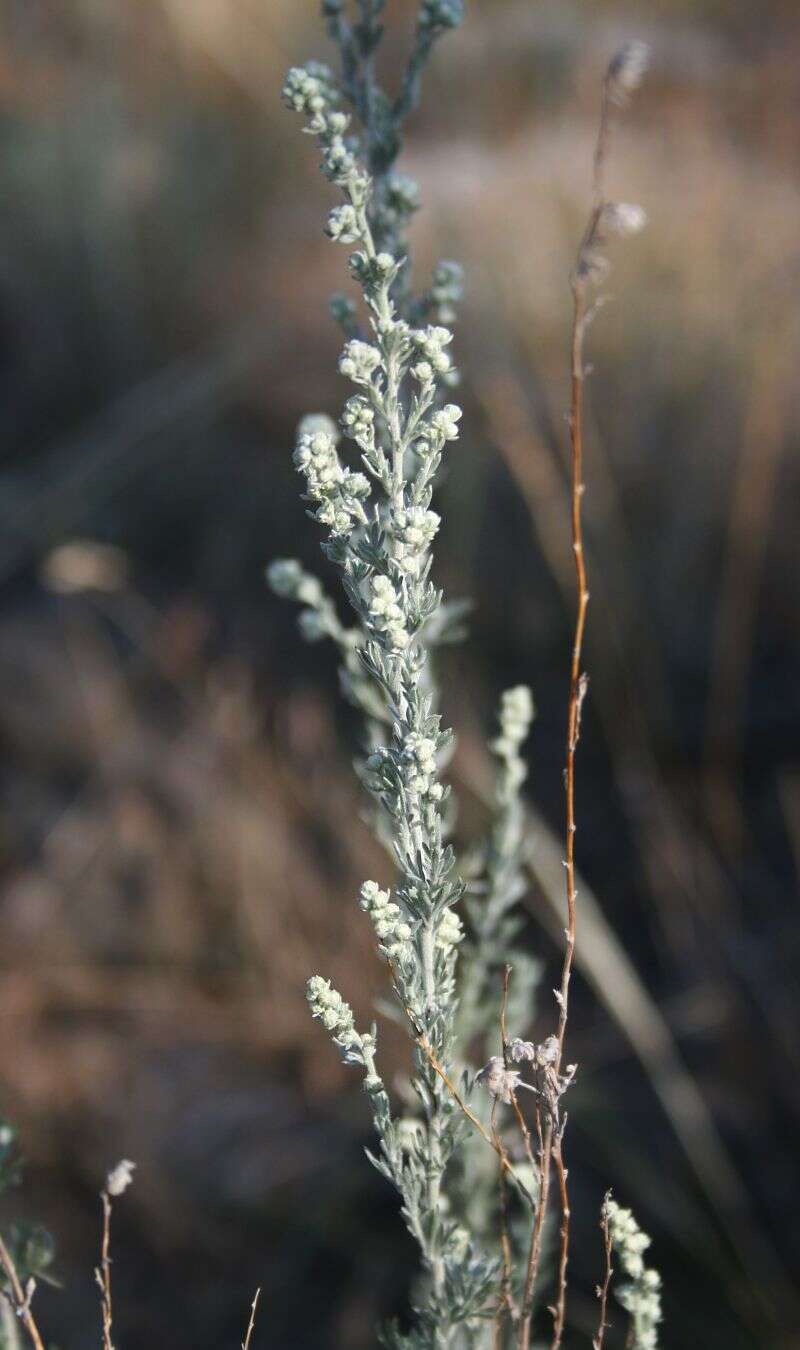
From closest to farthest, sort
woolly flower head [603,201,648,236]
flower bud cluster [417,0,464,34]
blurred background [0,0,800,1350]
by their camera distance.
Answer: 1. woolly flower head [603,201,648,236]
2. flower bud cluster [417,0,464,34]
3. blurred background [0,0,800,1350]

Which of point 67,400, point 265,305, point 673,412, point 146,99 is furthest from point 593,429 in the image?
point 146,99

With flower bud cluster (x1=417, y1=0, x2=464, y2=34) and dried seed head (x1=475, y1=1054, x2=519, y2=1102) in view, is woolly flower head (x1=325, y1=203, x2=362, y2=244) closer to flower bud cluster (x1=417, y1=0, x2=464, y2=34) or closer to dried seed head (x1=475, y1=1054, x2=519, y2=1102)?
flower bud cluster (x1=417, y1=0, x2=464, y2=34)

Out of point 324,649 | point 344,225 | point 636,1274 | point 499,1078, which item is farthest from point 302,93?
point 324,649

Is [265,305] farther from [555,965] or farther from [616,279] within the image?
[555,965]

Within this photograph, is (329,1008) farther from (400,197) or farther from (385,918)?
(400,197)

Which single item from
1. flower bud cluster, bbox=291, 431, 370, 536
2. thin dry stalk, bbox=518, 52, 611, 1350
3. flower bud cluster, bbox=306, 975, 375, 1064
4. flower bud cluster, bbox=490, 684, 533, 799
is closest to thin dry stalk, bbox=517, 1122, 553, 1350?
thin dry stalk, bbox=518, 52, 611, 1350

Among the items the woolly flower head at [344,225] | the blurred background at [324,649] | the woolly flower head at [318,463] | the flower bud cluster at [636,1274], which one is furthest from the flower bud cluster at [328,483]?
the blurred background at [324,649]
